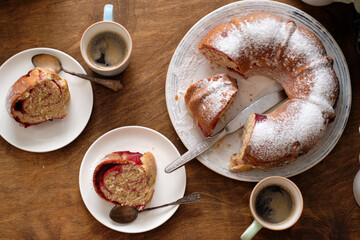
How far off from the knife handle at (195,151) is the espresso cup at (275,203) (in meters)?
0.30

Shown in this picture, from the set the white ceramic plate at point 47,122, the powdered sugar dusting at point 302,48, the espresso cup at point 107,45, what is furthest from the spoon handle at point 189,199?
the powdered sugar dusting at point 302,48

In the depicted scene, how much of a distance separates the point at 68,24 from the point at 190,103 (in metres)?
0.75

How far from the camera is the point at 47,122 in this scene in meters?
2.00

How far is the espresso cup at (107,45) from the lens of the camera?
1919mm

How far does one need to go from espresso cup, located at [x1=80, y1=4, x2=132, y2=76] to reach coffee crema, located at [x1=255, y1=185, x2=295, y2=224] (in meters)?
0.91

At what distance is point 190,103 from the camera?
6.37 feet

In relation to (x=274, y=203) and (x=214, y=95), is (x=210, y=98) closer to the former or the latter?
(x=214, y=95)

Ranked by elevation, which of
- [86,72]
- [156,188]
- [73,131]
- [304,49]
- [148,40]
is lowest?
[156,188]

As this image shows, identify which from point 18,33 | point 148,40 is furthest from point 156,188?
point 18,33

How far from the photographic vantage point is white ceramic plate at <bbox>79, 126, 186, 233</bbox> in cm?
195

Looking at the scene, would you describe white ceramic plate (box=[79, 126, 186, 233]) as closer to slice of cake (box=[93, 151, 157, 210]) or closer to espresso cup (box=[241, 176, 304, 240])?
slice of cake (box=[93, 151, 157, 210])

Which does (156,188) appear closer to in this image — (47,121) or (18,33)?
(47,121)

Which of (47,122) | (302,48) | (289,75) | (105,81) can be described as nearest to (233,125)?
(289,75)

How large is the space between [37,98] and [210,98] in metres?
0.82
